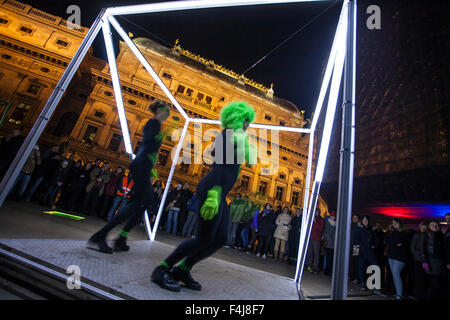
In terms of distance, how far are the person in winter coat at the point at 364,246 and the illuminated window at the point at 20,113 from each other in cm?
3250

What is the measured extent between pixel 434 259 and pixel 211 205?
5508mm

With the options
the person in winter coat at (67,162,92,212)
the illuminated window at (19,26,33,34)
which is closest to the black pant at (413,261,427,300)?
the person in winter coat at (67,162,92,212)

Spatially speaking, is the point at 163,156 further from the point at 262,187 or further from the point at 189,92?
the point at 262,187

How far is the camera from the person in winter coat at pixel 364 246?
542 centimetres

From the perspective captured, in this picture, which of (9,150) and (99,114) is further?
(99,114)

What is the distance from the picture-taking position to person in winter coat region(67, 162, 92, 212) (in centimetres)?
727

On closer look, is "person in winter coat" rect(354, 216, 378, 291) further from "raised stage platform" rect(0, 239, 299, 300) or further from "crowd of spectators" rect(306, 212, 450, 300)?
"raised stage platform" rect(0, 239, 299, 300)

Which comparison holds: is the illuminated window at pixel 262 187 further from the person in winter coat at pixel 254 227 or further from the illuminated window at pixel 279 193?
the person in winter coat at pixel 254 227

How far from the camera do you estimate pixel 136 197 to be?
8.71 feet

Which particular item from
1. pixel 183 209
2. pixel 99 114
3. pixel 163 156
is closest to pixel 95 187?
pixel 183 209

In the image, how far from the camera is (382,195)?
15.1m
